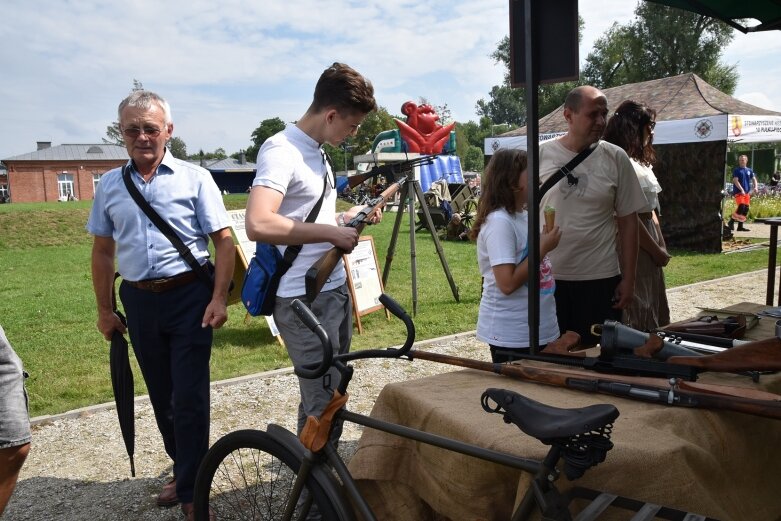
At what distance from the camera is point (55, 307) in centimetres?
868

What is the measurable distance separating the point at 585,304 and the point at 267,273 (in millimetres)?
1793

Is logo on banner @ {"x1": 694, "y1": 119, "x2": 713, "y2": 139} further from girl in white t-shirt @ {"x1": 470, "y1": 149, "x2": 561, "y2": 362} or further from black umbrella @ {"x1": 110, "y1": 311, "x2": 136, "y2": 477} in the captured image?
black umbrella @ {"x1": 110, "y1": 311, "x2": 136, "y2": 477}

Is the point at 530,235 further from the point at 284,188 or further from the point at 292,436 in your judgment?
the point at 292,436

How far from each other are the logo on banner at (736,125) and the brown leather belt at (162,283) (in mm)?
10941

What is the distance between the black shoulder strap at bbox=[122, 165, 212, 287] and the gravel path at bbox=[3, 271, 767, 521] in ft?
4.35

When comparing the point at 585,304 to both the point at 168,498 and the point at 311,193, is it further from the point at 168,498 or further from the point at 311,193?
the point at 168,498

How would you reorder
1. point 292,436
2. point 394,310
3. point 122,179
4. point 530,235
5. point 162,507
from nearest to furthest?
A: point 394,310, point 292,436, point 530,235, point 122,179, point 162,507

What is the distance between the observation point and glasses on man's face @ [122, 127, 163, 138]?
9.11 ft

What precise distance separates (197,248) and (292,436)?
1275 mm

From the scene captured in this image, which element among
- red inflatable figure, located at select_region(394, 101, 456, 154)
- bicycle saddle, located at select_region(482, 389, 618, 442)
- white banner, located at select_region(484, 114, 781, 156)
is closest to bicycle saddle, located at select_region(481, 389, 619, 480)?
bicycle saddle, located at select_region(482, 389, 618, 442)

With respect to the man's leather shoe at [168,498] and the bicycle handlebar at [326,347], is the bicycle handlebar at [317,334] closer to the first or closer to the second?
the bicycle handlebar at [326,347]

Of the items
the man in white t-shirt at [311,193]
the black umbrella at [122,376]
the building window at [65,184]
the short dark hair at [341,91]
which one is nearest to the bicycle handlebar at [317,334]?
the man in white t-shirt at [311,193]

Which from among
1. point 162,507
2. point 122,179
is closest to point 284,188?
point 122,179

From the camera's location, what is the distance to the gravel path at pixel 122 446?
3.23 metres
